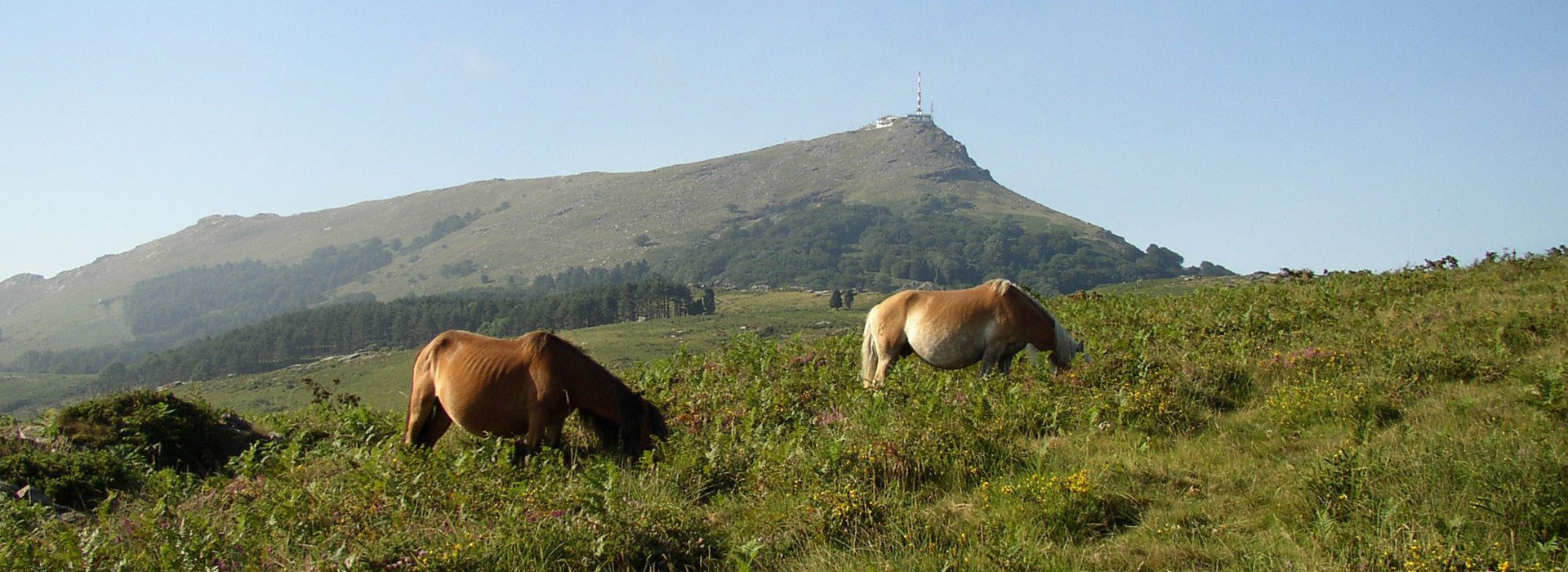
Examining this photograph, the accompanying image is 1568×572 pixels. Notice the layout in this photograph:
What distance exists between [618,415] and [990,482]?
435 cm

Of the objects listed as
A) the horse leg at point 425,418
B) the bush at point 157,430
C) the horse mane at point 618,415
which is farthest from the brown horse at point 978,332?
the bush at point 157,430

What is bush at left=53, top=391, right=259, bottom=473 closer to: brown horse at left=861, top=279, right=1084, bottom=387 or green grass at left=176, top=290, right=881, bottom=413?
brown horse at left=861, top=279, right=1084, bottom=387

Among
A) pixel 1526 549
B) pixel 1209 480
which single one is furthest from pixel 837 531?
pixel 1526 549

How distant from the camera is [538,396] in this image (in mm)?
10703

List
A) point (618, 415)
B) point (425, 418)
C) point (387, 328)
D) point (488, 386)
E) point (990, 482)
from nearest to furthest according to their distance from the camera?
point (990, 482)
point (618, 415)
point (488, 386)
point (425, 418)
point (387, 328)

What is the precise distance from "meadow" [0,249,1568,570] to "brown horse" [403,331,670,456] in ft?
1.18

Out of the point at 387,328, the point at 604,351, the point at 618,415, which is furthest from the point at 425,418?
the point at 387,328

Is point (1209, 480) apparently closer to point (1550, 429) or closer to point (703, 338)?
point (1550, 429)

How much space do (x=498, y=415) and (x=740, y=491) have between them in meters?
3.81

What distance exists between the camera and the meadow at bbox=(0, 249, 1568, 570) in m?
6.45

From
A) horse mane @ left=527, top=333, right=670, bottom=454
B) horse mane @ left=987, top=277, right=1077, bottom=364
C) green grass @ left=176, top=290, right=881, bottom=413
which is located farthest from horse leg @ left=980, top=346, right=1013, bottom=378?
green grass @ left=176, top=290, right=881, bottom=413

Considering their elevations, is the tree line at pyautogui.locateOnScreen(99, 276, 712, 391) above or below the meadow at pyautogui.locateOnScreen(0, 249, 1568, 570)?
below

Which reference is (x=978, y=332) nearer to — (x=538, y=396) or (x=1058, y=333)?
(x=1058, y=333)

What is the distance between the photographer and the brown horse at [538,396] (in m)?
10.7
